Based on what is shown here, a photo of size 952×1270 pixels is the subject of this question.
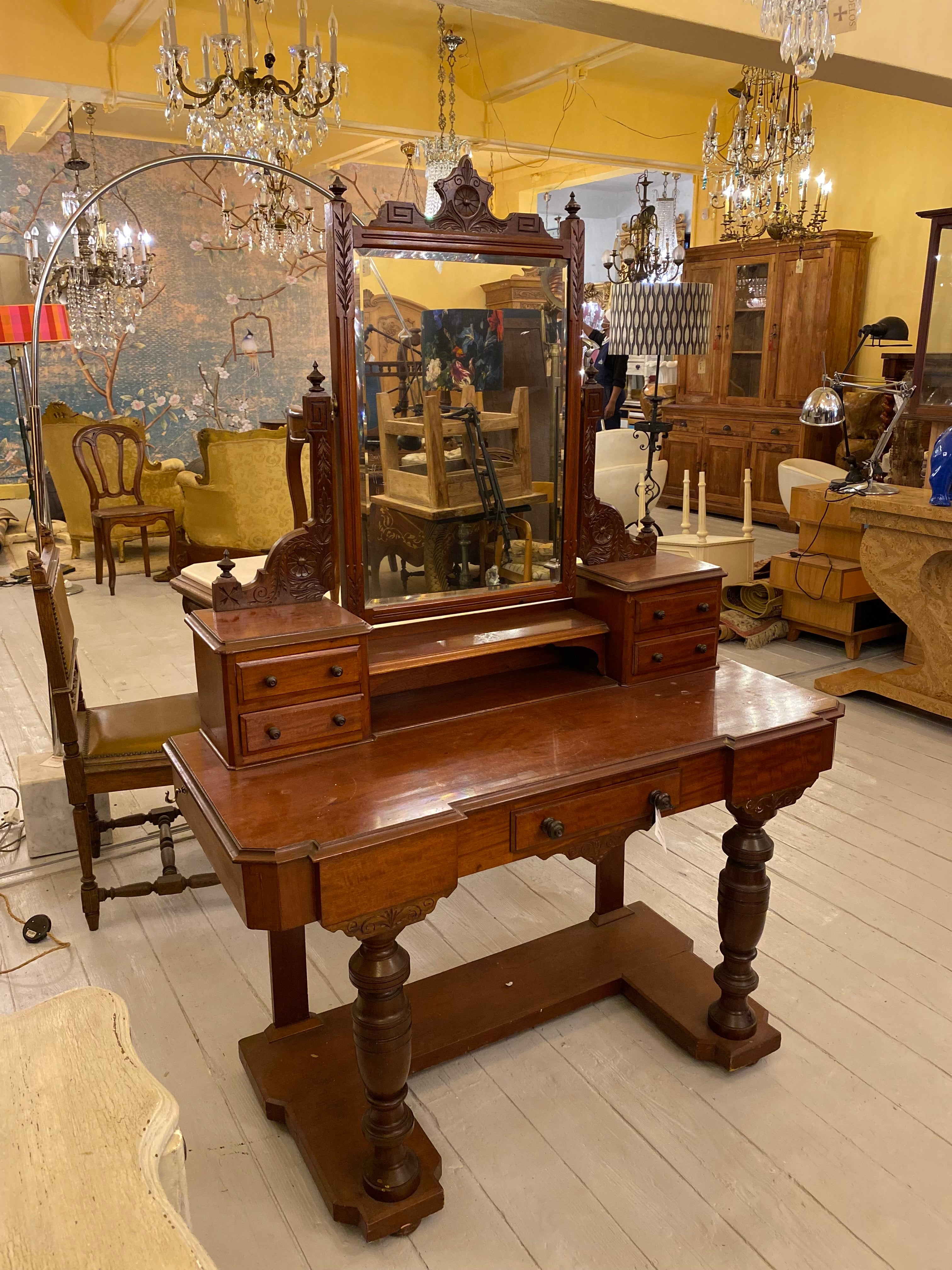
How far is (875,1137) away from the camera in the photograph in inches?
77.0

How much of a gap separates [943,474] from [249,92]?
3.19 metres

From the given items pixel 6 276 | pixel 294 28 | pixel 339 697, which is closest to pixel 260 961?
pixel 339 697

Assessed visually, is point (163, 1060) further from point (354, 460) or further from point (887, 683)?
point (887, 683)

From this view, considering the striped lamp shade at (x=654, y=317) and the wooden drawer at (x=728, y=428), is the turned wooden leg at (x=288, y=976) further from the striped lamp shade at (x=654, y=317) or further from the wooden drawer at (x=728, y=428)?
the wooden drawer at (x=728, y=428)

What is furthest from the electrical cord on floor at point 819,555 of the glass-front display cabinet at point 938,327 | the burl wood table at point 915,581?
the glass-front display cabinet at point 938,327

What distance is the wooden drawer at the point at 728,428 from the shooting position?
321 inches

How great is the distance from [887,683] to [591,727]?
2764 millimetres

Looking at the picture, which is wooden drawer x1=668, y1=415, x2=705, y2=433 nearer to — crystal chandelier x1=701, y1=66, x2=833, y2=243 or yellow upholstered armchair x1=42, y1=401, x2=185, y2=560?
crystal chandelier x1=701, y1=66, x2=833, y2=243

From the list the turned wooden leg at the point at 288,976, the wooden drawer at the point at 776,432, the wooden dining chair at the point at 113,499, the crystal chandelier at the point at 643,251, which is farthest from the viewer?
the wooden drawer at the point at 776,432

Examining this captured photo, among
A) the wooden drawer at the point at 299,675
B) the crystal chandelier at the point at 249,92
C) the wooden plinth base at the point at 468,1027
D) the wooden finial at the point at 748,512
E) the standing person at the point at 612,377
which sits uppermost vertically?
the crystal chandelier at the point at 249,92

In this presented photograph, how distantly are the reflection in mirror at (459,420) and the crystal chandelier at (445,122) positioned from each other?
3.98m

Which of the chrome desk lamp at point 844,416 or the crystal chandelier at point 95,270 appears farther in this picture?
the crystal chandelier at point 95,270

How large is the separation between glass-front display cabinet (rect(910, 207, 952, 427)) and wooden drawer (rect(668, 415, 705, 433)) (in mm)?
3329

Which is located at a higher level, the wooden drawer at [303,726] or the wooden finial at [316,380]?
the wooden finial at [316,380]
